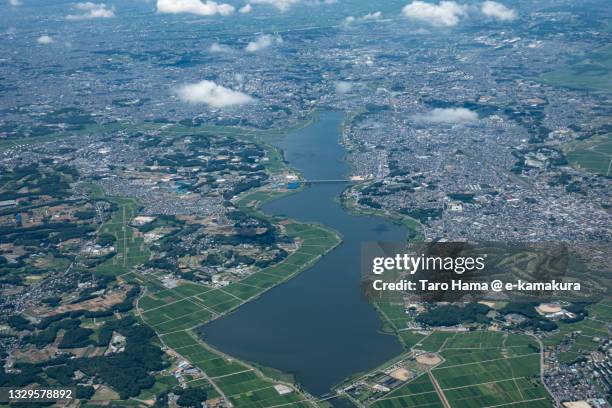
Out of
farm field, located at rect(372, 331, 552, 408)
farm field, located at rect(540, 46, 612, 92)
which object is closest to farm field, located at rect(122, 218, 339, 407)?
farm field, located at rect(372, 331, 552, 408)

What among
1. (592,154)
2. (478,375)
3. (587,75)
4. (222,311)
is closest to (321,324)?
(222,311)

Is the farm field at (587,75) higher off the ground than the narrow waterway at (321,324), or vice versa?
the farm field at (587,75)

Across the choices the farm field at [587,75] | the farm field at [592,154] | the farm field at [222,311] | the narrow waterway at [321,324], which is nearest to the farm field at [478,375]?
the narrow waterway at [321,324]

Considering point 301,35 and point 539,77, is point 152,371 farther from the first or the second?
point 301,35

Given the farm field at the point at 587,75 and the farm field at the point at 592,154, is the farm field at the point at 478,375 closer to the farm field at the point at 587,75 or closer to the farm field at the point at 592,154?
the farm field at the point at 592,154

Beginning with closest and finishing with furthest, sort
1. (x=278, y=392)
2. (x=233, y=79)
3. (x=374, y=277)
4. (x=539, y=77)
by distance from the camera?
1. (x=278, y=392)
2. (x=374, y=277)
3. (x=539, y=77)
4. (x=233, y=79)

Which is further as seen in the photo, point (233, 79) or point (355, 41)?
point (355, 41)

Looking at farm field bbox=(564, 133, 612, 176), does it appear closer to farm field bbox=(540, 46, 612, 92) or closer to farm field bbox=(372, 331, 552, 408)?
farm field bbox=(540, 46, 612, 92)

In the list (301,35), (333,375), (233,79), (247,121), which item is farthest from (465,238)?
(301,35)

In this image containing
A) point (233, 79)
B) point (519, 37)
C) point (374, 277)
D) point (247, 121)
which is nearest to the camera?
point (374, 277)
